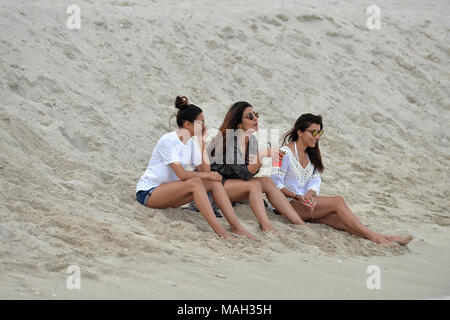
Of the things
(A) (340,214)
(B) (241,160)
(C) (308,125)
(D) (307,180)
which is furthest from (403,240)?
(B) (241,160)

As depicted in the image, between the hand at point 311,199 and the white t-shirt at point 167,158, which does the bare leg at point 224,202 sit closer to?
the white t-shirt at point 167,158

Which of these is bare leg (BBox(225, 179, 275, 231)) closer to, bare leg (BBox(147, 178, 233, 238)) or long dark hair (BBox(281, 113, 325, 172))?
bare leg (BBox(147, 178, 233, 238))

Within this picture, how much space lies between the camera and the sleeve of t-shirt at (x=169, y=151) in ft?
16.9

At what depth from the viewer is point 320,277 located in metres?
4.36

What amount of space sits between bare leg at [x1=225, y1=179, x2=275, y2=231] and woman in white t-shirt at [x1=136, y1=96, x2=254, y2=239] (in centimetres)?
24

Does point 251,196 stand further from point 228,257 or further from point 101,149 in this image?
point 101,149

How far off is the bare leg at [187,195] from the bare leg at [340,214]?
1043mm

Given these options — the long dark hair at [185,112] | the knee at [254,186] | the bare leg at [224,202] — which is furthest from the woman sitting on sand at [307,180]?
the long dark hair at [185,112]

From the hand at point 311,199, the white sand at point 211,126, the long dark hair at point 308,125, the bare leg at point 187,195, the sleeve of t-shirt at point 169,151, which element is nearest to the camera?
the white sand at point 211,126

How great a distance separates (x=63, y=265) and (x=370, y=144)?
18.7ft

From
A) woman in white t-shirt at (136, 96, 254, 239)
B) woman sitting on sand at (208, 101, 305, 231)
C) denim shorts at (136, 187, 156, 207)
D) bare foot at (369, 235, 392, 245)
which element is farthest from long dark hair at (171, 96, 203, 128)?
bare foot at (369, 235, 392, 245)

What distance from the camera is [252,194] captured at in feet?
17.5

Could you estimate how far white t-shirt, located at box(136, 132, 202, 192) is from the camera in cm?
518

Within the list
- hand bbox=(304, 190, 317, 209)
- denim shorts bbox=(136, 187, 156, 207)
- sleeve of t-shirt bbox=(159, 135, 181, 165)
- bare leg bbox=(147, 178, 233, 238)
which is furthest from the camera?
hand bbox=(304, 190, 317, 209)
